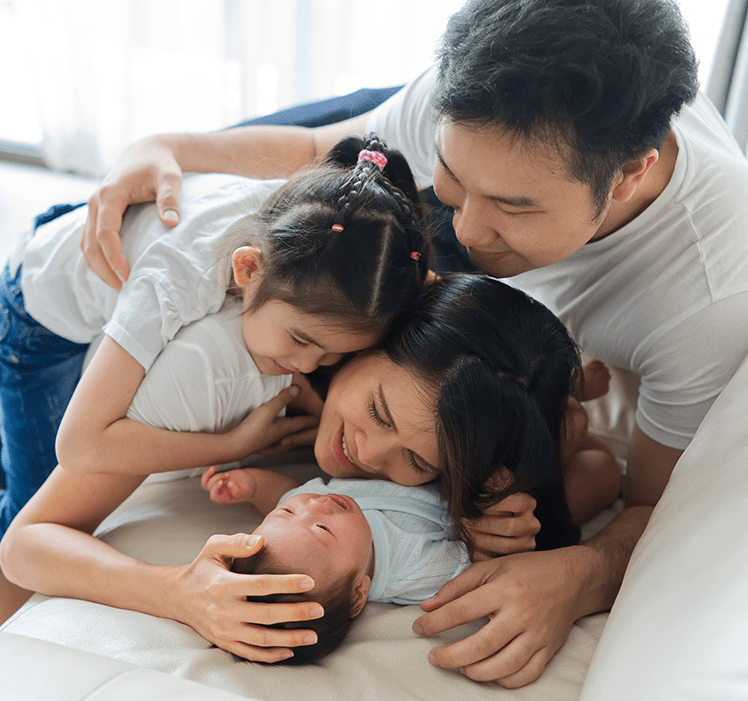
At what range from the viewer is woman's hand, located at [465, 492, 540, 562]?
4.02 ft

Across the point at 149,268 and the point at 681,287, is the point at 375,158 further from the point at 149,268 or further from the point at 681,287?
the point at 681,287

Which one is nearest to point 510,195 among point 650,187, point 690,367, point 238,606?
point 650,187

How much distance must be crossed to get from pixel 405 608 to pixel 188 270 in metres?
0.69

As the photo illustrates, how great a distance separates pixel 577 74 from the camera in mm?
967

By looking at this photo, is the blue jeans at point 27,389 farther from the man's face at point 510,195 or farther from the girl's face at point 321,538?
the man's face at point 510,195

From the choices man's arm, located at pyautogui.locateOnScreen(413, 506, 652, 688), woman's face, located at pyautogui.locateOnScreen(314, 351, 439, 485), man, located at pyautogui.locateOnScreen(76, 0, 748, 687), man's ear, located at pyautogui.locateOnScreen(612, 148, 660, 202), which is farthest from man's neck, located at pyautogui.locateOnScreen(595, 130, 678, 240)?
man's arm, located at pyautogui.locateOnScreen(413, 506, 652, 688)

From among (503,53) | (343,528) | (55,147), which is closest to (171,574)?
(343,528)

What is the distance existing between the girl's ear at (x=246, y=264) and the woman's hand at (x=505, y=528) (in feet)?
1.87

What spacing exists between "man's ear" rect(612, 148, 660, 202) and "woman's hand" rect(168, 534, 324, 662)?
0.77 m

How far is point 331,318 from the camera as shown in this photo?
47.2 inches

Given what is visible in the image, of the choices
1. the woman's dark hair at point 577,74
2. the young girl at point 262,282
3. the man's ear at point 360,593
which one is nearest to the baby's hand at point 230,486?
the young girl at point 262,282

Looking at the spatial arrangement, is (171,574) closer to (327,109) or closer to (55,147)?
(327,109)

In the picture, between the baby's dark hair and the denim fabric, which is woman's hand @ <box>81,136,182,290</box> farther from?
the baby's dark hair

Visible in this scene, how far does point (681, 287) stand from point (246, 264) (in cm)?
78
